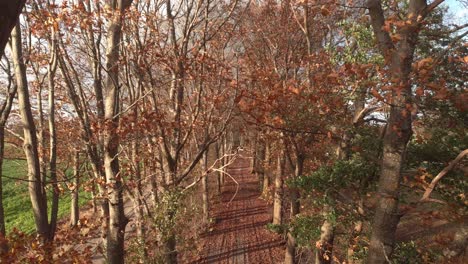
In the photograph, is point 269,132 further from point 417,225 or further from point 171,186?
point 417,225

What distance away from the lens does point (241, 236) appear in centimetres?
1822

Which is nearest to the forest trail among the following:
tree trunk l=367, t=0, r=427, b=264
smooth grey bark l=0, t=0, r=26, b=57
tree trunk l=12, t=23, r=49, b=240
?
tree trunk l=12, t=23, r=49, b=240

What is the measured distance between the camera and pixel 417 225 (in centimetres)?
1747

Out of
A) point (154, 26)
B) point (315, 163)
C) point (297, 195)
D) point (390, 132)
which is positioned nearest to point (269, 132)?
point (315, 163)

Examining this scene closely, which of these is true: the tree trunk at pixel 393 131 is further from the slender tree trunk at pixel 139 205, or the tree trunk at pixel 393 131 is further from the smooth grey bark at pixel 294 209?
the smooth grey bark at pixel 294 209

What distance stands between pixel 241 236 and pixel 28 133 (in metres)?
13.8

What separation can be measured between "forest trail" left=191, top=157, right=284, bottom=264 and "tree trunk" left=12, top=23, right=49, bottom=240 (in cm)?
829

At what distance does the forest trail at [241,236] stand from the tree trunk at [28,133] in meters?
8.29

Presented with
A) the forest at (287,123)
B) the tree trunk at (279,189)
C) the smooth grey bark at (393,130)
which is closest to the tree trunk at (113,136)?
the forest at (287,123)

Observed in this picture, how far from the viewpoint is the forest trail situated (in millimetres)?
15781

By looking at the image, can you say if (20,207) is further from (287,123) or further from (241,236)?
(287,123)

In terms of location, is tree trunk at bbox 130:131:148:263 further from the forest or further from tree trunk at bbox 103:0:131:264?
tree trunk at bbox 103:0:131:264

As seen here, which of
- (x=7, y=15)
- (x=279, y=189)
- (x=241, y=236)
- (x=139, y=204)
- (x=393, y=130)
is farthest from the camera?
(x=241, y=236)

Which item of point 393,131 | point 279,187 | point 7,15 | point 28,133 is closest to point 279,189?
point 279,187
